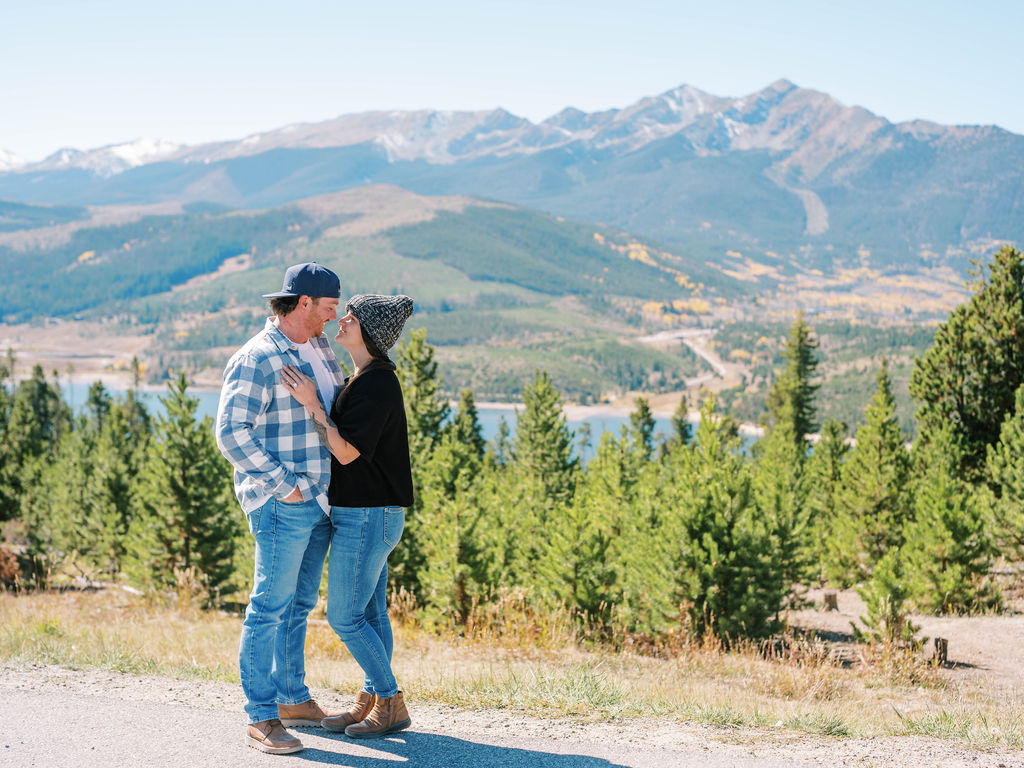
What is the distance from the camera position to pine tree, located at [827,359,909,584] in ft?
92.2

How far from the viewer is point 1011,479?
21.3m

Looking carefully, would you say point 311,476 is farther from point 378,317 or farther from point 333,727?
point 333,727

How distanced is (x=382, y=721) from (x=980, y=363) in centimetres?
2521

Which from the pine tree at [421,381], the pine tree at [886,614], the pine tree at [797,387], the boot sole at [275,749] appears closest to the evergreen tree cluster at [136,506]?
the pine tree at [421,381]

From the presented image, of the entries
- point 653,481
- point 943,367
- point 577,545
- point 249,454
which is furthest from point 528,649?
point 943,367

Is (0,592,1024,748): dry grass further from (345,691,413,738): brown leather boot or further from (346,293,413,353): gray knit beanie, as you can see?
(346,293,413,353): gray knit beanie

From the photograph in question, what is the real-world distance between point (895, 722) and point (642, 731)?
2061 millimetres

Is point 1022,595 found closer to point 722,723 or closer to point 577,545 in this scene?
point 577,545

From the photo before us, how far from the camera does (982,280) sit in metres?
26.4

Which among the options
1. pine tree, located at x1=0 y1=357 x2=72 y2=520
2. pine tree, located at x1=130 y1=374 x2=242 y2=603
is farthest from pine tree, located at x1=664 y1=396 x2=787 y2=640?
pine tree, located at x1=0 y1=357 x2=72 y2=520

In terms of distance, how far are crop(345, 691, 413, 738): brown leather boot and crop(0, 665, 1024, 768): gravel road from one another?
0.09 meters

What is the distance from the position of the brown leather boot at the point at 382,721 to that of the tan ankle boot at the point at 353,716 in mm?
93

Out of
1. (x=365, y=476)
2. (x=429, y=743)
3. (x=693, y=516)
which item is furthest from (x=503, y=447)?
(x=365, y=476)

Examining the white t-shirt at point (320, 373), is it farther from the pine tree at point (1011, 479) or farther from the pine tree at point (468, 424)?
the pine tree at point (468, 424)
